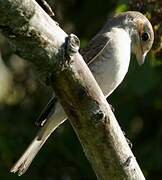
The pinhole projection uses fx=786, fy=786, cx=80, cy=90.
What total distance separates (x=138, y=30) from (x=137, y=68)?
27 cm

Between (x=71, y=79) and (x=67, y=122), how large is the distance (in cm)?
286

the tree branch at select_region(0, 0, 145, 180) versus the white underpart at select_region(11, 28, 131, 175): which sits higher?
the tree branch at select_region(0, 0, 145, 180)

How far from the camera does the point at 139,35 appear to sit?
530cm

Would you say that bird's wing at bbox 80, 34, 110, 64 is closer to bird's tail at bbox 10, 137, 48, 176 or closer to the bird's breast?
the bird's breast

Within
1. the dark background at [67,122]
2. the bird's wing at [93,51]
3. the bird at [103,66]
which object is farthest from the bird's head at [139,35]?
the bird's wing at [93,51]

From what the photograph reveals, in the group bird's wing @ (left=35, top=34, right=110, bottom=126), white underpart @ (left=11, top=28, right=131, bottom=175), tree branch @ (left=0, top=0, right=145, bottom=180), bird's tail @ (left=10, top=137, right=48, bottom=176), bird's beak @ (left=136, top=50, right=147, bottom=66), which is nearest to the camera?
tree branch @ (left=0, top=0, right=145, bottom=180)

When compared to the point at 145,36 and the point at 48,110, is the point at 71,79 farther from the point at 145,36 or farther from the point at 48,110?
the point at 145,36

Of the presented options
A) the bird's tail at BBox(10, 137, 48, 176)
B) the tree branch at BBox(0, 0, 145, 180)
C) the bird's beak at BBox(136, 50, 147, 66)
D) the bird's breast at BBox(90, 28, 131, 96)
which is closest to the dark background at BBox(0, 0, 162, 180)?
the bird's beak at BBox(136, 50, 147, 66)

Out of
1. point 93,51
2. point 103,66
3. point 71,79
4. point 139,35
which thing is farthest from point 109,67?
point 71,79

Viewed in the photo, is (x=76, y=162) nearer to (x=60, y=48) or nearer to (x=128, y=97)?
(x=128, y=97)

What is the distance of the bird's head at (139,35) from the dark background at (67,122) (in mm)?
125

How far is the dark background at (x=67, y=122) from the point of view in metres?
5.54

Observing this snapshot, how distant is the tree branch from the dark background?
5.78ft

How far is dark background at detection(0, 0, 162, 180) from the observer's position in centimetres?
554
